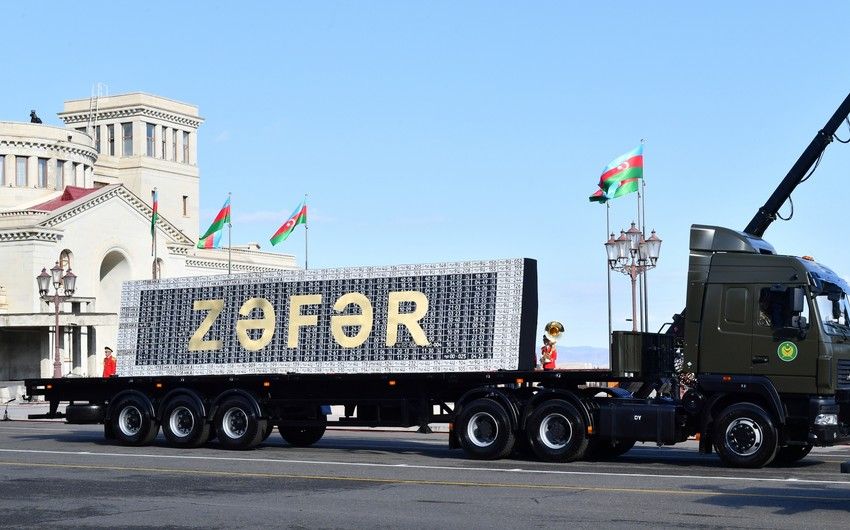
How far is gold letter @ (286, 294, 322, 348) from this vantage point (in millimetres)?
22859

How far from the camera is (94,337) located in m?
76.2

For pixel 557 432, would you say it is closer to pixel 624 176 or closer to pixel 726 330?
pixel 726 330

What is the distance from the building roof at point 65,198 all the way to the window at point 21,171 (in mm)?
2917

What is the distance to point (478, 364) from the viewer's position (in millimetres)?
21062

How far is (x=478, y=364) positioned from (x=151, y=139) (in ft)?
277

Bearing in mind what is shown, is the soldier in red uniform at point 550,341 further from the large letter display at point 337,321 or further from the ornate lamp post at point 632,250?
the ornate lamp post at point 632,250

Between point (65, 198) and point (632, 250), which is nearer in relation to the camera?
point (632, 250)

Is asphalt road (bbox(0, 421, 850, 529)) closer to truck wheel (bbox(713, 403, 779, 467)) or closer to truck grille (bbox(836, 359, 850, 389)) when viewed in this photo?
truck wheel (bbox(713, 403, 779, 467))

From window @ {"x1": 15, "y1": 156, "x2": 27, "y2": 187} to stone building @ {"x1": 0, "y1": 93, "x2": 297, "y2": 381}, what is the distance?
78 millimetres

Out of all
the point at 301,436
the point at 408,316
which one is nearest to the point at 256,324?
the point at 301,436

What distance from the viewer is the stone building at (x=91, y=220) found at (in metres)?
75.1

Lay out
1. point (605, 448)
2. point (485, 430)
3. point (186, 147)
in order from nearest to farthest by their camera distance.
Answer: point (485, 430), point (605, 448), point (186, 147)

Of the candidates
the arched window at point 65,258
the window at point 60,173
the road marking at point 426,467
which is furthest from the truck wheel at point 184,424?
the window at point 60,173

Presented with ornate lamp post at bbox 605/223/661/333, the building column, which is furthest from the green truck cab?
the building column
